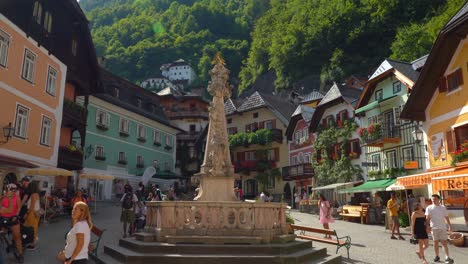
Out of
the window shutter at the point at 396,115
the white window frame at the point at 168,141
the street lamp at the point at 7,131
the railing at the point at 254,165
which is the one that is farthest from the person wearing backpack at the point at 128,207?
the white window frame at the point at 168,141

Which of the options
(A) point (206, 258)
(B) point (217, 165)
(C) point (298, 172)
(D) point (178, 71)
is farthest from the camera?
(D) point (178, 71)

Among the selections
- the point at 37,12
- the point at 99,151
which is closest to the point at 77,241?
the point at 37,12

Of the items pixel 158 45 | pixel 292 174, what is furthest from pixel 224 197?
pixel 158 45

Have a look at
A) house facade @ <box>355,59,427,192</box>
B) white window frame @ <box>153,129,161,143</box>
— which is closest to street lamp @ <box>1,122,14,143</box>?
house facade @ <box>355,59,427,192</box>

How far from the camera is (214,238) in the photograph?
10.9m

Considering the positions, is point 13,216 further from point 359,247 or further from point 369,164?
point 369,164

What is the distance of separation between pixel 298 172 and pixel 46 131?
951 inches

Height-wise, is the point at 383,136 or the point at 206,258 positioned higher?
the point at 383,136

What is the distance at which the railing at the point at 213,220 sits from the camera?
11141 millimetres

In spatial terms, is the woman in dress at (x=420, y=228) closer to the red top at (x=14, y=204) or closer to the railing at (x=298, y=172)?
the red top at (x=14, y=204)

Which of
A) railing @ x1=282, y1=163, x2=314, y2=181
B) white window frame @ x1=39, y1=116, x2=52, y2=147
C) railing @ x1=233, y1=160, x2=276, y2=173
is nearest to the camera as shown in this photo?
white window frame @ x1=39, y1=116, x2=52, y2=147

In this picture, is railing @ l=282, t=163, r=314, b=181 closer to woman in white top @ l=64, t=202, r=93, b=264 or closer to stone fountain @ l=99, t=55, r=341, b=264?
stone fountain @ l=99, t=55, r=341, b=264

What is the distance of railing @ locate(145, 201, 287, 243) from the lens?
11141mm

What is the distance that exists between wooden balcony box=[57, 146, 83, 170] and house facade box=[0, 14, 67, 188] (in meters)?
0.48
